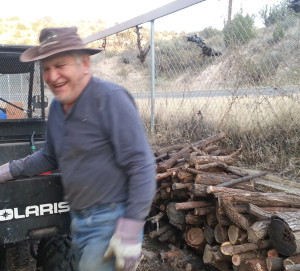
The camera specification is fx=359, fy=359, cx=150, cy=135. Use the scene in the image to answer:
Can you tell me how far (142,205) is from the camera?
1.74 metres

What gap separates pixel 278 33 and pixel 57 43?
154 inches

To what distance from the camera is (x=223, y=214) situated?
3479 mm

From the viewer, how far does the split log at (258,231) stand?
10.2ft

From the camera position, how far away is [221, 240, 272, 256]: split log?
3150 millimetres

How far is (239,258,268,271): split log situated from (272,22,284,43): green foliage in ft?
9.78

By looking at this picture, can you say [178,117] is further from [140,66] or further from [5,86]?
[5,86]

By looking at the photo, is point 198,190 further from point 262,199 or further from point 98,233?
point 98,233

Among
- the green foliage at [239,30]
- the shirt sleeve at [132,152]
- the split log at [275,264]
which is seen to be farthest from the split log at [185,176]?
the green foliage at [239,30]

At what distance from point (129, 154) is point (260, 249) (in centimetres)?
209

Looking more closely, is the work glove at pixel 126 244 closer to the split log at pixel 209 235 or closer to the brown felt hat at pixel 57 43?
the brown felt hat at pixel 57 43

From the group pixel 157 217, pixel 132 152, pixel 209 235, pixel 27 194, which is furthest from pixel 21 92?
pixel 132 152

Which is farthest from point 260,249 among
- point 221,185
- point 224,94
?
point 224,94

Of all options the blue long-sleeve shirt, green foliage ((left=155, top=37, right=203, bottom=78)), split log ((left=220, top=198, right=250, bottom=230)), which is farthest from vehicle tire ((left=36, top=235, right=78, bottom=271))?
green foliage ((left=155, top=37, right=203, bottom=78))

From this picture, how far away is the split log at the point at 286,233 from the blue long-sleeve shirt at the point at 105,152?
5.33 ft
